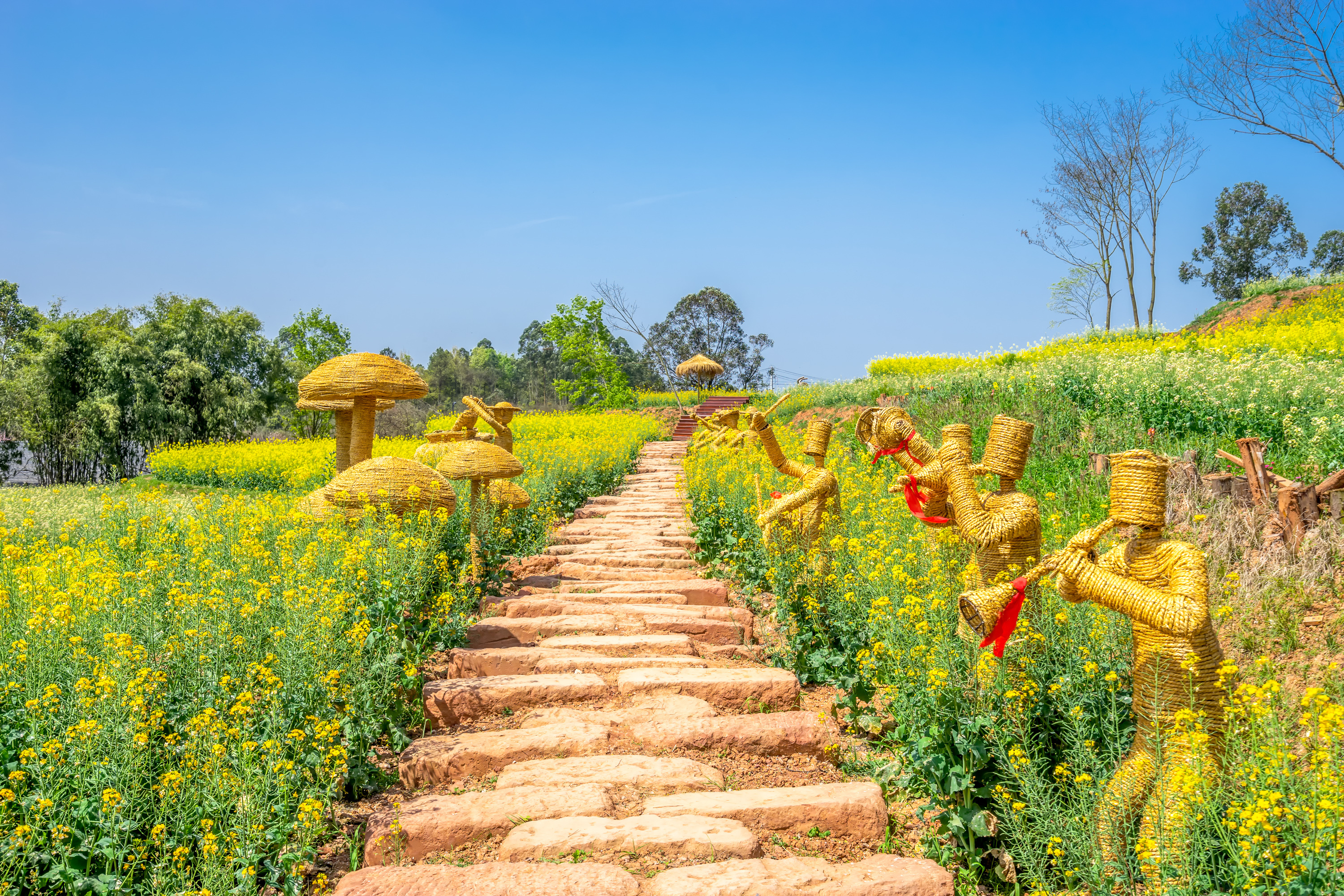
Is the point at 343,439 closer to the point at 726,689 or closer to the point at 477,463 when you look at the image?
the point at 477,463

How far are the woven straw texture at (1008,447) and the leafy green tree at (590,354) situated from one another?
90.9 ft

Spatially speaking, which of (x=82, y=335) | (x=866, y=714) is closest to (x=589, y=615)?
(x=866, y=714)

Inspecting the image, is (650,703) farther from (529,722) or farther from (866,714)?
(866,714)

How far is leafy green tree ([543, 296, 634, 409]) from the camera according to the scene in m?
30.9

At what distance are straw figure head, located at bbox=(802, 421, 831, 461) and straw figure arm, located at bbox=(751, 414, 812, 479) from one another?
0.44 feet

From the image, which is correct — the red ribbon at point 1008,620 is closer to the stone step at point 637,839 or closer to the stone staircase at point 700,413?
the stone step at point 637,839

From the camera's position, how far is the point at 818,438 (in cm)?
525

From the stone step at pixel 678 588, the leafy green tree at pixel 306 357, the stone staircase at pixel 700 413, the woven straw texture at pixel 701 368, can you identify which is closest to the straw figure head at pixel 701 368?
the woven straw texture at pixel 701 368

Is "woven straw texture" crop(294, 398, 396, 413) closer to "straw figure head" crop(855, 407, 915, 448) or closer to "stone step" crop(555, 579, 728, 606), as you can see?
"stone step" crop(555, 579, 728, 606)

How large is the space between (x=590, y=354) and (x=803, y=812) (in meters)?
28.8

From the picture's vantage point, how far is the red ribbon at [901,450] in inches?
152

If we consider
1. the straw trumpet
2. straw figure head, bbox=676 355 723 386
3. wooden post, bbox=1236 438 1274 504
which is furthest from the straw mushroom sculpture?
straw figure head, bbox=676 355 723 386

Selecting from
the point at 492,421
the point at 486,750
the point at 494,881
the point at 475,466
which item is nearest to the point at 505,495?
the point at 475,466

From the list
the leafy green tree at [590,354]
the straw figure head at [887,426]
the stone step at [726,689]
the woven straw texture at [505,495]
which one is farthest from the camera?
the leafy green tree at [590,354]
